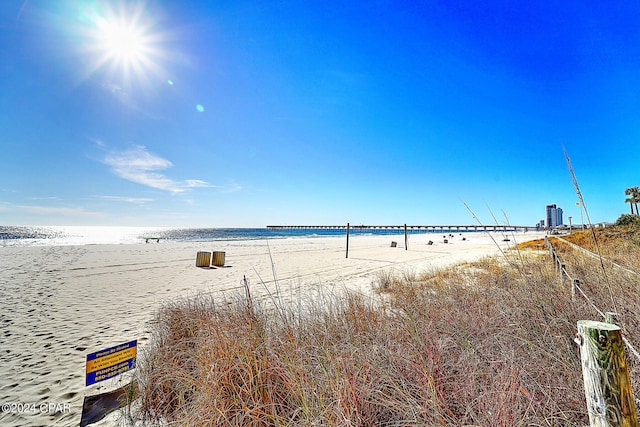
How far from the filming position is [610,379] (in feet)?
4.97

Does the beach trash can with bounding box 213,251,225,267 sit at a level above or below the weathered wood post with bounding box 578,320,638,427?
below

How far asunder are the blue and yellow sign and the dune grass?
0.64ft

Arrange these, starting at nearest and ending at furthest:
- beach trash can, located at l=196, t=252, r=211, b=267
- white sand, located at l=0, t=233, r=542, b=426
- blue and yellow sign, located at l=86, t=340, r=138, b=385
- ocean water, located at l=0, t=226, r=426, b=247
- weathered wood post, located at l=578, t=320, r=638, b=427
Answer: weathered wood post, located at l=578, t=320, r=638, b=427, blue and yellow sign, located at l=86, t=340, r=138, b=385, white sand, located at l=0, t=233, r=542, b=426, beach trash can, located at l=196, t=252, r=211, b=267, ocean water, located at l=0, t=226, r=426, b=247

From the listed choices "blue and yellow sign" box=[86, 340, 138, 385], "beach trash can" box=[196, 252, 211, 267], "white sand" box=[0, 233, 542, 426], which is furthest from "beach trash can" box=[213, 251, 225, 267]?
"blue and yellow sign" box=[86, 340, 138, 385]

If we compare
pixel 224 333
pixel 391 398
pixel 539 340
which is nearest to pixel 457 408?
pixel 391 398

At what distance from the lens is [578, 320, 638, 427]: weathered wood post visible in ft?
4.91

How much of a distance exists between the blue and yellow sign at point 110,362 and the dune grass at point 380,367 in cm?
20

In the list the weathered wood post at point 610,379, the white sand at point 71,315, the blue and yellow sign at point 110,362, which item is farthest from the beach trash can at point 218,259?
the weathered wood post at point 610,379

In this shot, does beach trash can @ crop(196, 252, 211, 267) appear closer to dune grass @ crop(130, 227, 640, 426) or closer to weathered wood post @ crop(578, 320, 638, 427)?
dune grass @ crop(130, 227, 640, 426)

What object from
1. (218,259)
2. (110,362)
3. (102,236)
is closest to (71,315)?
(110,362)

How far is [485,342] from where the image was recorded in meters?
2.91

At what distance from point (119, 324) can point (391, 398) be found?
5.78m

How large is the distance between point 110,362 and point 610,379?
13.3ft

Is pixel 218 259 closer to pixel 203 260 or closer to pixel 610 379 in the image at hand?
pixel 203 260
